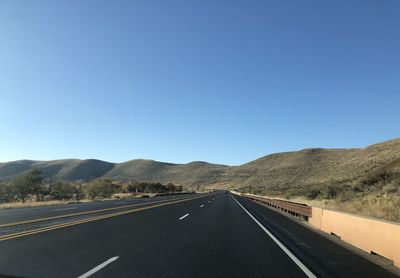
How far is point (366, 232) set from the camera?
11578 mm

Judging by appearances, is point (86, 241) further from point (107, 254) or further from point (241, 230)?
point (241, 230)

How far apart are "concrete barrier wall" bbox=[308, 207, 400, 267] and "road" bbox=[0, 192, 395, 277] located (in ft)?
1.87

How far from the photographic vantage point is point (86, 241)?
460 inches

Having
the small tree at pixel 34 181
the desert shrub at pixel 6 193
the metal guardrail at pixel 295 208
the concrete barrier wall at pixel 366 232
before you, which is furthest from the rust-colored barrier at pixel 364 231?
the desert shrub at pixel 6 193

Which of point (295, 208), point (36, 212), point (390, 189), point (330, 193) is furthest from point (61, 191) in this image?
point (390, 189)

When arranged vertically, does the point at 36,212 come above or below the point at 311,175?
below

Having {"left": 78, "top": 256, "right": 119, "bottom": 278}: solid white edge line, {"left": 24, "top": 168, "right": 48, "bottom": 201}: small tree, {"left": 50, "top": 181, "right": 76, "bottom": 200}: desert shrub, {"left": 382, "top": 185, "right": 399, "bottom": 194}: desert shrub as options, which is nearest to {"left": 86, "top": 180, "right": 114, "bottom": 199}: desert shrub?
{"left": 50, "top": 181, "right": 76, "bottom": 200}: desert shrub

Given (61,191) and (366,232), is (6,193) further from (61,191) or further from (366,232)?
(366,232)

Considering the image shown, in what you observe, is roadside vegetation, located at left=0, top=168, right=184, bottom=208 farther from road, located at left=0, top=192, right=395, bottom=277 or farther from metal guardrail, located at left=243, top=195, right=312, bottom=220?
road, located at left=0, top=192, right=395, bottom=277

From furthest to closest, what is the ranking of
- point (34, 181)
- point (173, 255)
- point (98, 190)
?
point (98, 190) → point (34, 181) → point (173, 255)

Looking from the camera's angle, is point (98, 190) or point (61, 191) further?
point (98, 190)

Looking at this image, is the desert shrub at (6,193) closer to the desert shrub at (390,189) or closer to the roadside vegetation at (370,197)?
the roadside vegetation at (370,197)

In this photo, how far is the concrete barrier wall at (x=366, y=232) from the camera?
31.4 ft

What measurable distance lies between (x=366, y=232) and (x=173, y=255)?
529 cm
